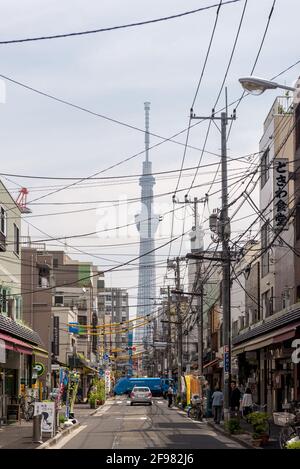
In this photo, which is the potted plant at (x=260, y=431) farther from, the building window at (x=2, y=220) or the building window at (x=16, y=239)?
the building window at (x=16, y=239)

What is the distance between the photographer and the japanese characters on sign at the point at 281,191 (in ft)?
126

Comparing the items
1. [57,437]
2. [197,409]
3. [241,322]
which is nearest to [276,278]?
[197,409]

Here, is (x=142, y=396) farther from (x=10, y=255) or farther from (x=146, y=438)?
(x=146, y=438)

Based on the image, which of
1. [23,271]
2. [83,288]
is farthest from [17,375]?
[83,288]

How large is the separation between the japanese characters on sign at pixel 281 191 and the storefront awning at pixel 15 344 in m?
12.2

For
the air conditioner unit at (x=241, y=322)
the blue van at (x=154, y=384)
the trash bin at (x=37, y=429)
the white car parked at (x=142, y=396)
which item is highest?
the air conditioner unit at (x=241, y=322)

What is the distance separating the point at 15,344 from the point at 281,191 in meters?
13.3

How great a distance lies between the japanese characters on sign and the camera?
3841 centimetres

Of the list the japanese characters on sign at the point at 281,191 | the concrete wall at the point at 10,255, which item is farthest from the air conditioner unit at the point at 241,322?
the japanese characters on sign at the point at 281,191

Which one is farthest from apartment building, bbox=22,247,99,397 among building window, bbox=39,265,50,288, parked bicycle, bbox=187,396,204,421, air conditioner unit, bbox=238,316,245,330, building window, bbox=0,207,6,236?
building window, bbox=0,207,6,236

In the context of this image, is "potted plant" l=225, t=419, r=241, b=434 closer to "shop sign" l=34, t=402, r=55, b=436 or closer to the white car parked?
"shop sign" l=34, t=402, r=55, b=436

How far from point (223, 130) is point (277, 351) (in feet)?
38.2

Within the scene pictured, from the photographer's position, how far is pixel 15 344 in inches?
1420

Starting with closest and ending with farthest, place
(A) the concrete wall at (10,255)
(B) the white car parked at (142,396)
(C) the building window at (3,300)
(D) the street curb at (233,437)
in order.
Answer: (D) the street curb at (233,437), (C) the building window at (3,300), (A) the concrete wall at (10,255), (B) the white car parked at (142,396)
